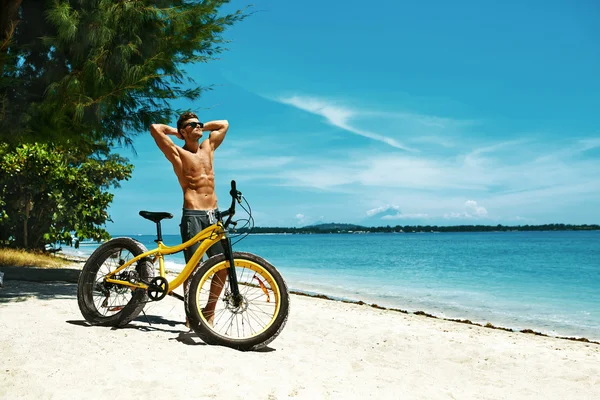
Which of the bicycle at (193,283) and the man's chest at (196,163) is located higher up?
the man's chest at (196,163)

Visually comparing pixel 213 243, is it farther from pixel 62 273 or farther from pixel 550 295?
pixel 550 295

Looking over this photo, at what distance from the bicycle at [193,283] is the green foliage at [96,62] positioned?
322 cm

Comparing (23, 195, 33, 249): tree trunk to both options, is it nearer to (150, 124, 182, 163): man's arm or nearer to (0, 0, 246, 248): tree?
(0, 0, 246, 248): tree

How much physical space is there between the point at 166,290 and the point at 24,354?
1.53 meters

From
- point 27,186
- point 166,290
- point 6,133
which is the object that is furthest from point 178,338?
point 27,186

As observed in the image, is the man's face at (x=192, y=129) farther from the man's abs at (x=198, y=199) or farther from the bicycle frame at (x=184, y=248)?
the bicycle frame at (x=184, y=248)

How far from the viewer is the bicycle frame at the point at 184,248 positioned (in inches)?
232

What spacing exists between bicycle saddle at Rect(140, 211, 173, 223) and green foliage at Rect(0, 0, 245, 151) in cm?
309

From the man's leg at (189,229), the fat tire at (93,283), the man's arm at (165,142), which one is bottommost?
the fat tire at (93,283)

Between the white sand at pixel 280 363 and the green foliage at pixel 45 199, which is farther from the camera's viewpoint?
the green foliage at pixel 45 199

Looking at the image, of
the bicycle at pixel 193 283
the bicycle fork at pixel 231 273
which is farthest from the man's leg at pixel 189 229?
the bicycle fork at pixel 231 273

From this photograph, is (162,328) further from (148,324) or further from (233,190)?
(233,190)

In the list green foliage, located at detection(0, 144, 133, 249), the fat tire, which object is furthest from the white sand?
green foliage, located at detection(0, 144, 133, 249)

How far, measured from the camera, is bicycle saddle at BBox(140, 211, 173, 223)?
20.8ft
